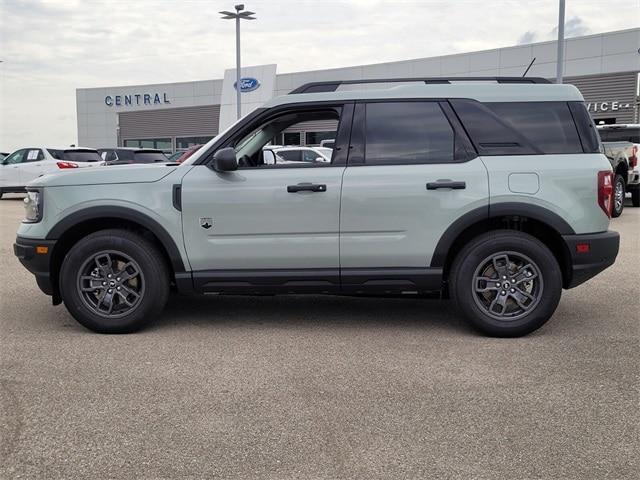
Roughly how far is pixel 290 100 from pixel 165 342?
2.15 meters

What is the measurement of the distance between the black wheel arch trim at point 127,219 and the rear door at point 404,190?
131 centimetres

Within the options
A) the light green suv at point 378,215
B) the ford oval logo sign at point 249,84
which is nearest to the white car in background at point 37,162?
the light green suv at point 378,215

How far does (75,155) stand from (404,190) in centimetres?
1655

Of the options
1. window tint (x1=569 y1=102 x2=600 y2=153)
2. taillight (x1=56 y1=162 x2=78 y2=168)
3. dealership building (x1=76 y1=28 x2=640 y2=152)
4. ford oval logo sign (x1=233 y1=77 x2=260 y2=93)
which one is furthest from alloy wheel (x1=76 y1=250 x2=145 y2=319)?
ford oval logo sign (x1=233 y1=77 x2=260 y2=93)

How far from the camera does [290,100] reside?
5145 millimetres

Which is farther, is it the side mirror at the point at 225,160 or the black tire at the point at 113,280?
the black tire at the point at 113,280

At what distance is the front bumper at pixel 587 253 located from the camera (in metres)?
4.84

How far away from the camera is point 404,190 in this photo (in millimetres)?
4844

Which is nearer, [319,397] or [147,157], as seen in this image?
[319,397]

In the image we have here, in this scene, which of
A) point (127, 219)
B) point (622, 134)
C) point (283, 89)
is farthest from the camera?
point (283, 89)

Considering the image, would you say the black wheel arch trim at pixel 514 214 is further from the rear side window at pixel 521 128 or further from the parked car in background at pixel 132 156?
the parked car in background at pixel 132 156

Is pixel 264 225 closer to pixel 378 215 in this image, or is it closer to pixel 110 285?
pixel 378 215

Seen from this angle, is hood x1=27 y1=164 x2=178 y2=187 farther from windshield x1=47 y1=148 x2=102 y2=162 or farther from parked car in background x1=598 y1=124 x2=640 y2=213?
windshield x1=47 y1=148 x2=102 y2=162

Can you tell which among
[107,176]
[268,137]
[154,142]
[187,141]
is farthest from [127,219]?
[154,142]
